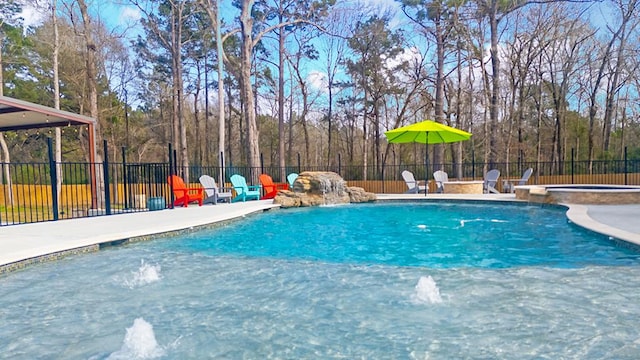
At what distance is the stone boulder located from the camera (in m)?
10.5

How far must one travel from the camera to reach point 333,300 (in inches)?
133

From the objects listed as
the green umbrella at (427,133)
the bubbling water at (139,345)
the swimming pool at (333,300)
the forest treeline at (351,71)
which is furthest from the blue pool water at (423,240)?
the forest treeline at (351,71)

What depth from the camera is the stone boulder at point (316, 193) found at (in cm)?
1054

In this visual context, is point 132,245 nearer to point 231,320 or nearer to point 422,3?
point 231,320

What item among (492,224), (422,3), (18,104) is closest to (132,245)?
(18,104)

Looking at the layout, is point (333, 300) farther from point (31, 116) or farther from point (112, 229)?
point (31, 116)

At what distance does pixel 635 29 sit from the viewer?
59.0ft

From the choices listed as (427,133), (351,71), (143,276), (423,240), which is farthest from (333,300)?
(351,71)

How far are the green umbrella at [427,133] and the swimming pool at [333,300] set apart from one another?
231 inches

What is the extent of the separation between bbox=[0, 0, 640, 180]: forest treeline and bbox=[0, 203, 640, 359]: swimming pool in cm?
990

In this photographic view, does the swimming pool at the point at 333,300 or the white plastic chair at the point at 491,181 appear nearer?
the swimming pool at the point at 333,300

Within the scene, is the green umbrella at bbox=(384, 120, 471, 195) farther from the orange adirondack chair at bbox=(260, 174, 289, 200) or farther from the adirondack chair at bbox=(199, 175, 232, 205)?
the adirondack chair at bbox=(199, 175, 232, 205)

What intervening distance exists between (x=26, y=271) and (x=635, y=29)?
2373 centimetres

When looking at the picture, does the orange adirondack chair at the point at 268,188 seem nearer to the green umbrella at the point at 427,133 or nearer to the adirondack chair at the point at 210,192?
the adirondack chair at the point at 210,192
